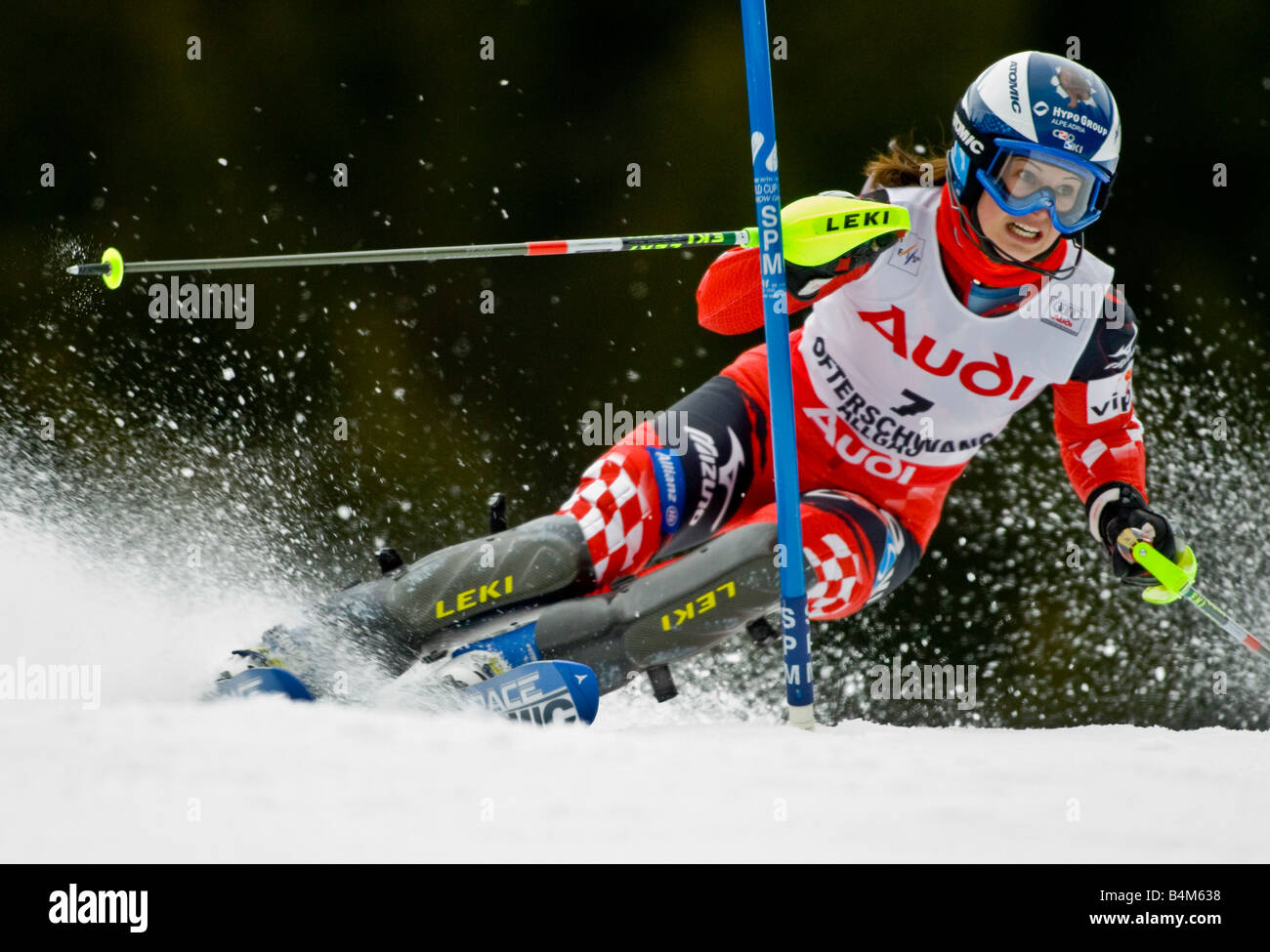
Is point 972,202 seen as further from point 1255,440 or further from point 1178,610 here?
point 1178,610

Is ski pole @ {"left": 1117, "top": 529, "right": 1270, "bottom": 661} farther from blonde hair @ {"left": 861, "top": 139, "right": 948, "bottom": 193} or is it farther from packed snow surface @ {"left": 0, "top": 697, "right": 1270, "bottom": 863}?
blonde hair @ {"left": 861, "top": 139, "right": 948, "bottom": 193}

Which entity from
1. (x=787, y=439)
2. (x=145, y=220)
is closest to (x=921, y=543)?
(x=787, y=439)

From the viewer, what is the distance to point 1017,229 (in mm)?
2359

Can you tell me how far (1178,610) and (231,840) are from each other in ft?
13.1

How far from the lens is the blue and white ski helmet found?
2279 millimetres

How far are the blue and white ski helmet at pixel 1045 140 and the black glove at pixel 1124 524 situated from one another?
0.54 metres

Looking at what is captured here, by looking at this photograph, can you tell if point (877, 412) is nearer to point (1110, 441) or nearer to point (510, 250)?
point (1110, 441)

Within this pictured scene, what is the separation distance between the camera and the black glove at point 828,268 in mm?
2266
